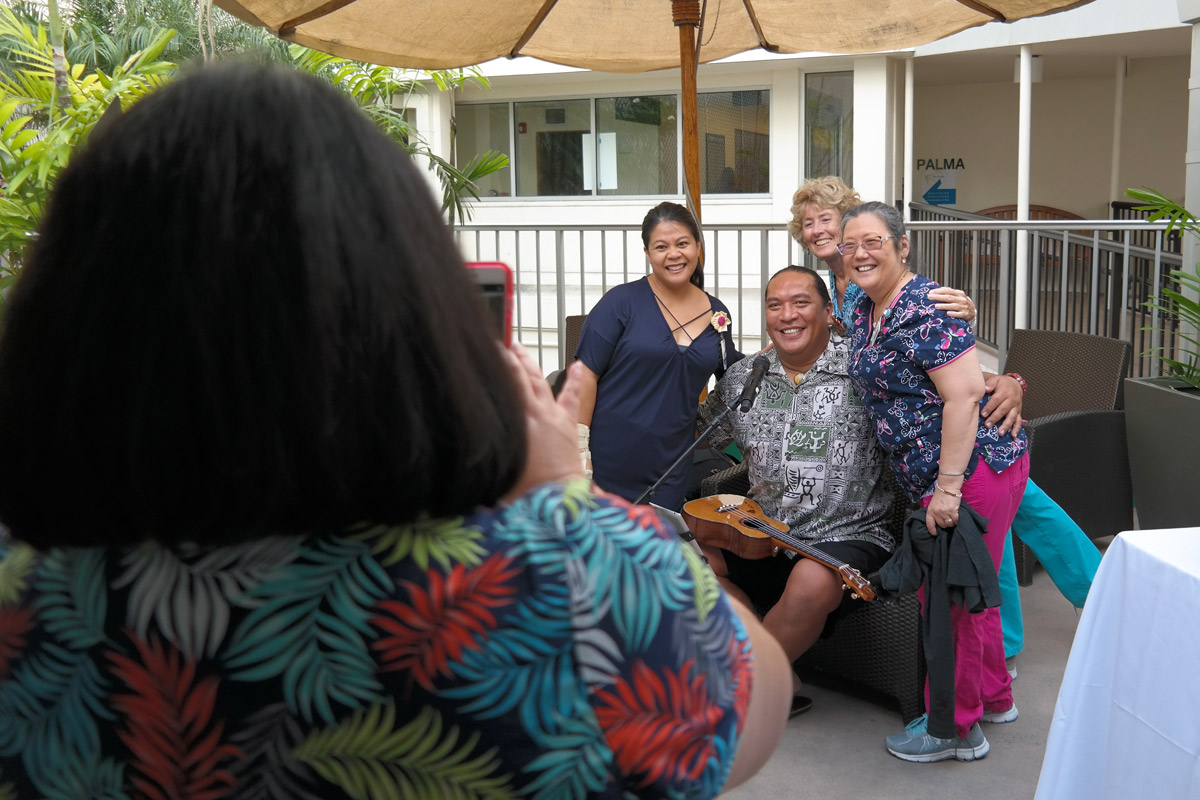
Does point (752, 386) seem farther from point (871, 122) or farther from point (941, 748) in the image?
point (871, 122)

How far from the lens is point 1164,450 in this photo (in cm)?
474

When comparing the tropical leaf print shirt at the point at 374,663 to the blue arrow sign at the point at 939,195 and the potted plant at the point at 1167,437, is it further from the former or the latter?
the blue arrow sign at the point at 939,195

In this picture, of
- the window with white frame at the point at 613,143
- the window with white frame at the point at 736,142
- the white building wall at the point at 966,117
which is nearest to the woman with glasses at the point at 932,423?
the white building wall at the point at 966,117

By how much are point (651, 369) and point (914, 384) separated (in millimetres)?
939

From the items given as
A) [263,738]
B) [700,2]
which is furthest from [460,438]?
[700,2]

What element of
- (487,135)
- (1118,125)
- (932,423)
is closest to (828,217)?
(932,423)

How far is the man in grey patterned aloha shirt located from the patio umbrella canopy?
1.21 m

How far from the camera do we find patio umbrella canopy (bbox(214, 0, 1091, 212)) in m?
4.00

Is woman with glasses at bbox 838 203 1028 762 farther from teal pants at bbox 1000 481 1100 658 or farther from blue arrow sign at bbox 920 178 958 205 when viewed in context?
blue arrow sign at bbox 920 178 958 205

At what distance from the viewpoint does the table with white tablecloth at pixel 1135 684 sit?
195 cm

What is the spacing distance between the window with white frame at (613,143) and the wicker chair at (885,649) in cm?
890

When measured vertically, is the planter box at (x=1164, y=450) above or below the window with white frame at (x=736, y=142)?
below

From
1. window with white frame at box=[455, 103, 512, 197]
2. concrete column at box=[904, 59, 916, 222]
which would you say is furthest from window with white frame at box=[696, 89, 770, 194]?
window with white frame at box=[455, 103, 512, 197]

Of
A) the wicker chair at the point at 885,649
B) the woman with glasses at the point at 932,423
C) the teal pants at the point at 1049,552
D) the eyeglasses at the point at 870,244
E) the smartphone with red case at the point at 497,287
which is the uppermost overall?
the eyeglasses at the point at 870,244
